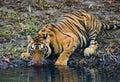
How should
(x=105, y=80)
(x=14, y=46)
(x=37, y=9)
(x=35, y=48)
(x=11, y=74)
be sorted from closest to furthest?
(x=105, y=80)
(x=11, y=74)
(x=35, y=48)
(x=14, y=46)
(x=37, y=9)

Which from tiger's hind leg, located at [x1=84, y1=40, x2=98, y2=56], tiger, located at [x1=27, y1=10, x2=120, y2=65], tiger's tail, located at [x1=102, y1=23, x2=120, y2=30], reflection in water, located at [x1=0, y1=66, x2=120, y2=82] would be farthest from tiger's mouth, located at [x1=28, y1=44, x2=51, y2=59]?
tiger's tail, located at [x1=102, y1=23, x2=120, y2=30]

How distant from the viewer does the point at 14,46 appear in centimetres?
1289

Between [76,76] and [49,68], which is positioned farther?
[49,68]

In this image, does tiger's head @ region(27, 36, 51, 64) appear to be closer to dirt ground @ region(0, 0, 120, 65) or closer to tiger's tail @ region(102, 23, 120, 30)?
dirt ground @ region(0, 0, 120, 65)

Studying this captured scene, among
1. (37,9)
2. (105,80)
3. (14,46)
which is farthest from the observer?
(37,9)

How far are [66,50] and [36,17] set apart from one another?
2.69 m

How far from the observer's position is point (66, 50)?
477 inches

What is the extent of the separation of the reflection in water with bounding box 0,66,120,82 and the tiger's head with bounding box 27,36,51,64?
194mm

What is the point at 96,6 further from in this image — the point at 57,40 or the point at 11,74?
the point at 11,74

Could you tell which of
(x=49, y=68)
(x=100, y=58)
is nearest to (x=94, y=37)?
(x=100, y=58)

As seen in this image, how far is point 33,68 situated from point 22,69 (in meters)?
0.21

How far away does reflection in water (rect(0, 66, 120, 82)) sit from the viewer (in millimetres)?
10326

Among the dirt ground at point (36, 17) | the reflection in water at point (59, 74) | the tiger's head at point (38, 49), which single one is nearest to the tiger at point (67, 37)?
the tiger's head at point (38, 49)

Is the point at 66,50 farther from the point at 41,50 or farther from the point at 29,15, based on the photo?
the point at 29,15
